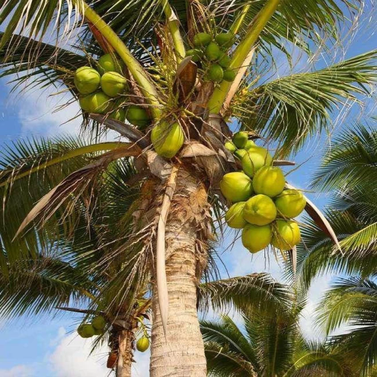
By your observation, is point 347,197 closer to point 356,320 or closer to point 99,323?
point 356,320

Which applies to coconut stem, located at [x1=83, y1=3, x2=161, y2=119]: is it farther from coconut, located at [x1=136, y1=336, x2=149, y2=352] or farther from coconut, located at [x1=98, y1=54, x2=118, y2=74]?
coconut, located at [x1=136, y1=336, x2=149, y2=352]

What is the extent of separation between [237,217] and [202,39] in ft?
3.75

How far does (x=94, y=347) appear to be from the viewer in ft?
31.2

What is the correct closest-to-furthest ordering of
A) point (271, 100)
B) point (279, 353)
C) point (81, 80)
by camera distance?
1. point (81, 80)
2. point (271, 100)
3. point (279, 353)

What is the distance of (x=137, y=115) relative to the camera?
352 cm

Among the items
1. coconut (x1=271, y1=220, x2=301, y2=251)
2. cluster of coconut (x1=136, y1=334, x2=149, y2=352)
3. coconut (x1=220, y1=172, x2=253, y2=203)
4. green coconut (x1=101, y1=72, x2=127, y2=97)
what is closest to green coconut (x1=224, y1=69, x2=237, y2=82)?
green coconut (x1=101, y1=72, x2=127, y2=97)

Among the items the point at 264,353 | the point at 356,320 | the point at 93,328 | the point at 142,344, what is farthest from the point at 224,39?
the point at 264,353

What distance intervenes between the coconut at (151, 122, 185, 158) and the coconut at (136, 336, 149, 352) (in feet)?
20.5

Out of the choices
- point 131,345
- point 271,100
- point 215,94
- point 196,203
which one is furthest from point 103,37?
point 131,345

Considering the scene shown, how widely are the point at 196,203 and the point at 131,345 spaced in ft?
17.9

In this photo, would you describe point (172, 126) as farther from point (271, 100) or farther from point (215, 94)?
point (271, 100)

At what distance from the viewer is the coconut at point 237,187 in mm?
3031

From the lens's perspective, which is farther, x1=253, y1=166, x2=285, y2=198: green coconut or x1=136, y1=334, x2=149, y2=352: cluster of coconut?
x1=136, y1=334, x2=149, y2=352: cluster of coconut

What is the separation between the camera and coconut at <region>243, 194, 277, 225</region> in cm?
281
